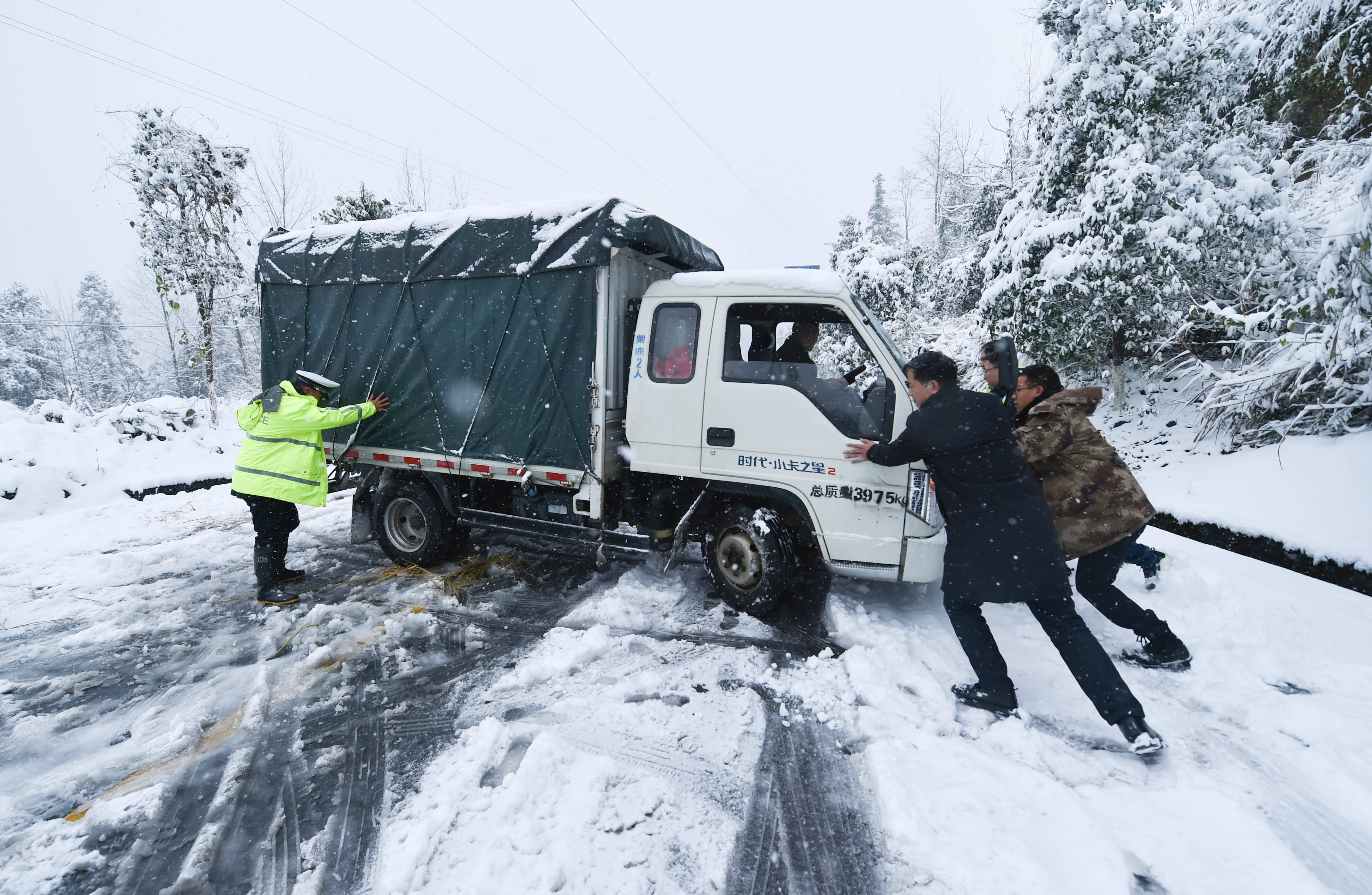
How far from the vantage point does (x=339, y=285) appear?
5246mm

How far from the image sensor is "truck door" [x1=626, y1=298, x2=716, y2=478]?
4.21m

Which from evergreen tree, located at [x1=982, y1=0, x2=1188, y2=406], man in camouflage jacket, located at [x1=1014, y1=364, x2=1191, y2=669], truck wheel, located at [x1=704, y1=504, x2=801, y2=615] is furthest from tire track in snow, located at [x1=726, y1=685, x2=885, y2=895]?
evergreen tree, located at [x1=982, y1=0, x2=1188, y2=406]

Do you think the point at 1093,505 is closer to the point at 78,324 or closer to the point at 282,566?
the point at 282,566

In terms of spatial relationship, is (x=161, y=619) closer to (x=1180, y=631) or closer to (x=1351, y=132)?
(x=1180, y=631)

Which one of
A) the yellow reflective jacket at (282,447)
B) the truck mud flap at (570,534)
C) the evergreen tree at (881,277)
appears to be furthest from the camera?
the evergreen tree at (881,277)

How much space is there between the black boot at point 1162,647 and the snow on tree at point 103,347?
2006 inches

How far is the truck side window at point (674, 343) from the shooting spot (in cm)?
423

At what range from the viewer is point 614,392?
451cm

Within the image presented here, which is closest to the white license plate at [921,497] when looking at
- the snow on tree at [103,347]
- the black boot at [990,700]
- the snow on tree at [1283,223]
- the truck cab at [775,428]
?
the truck cab at [775,428]

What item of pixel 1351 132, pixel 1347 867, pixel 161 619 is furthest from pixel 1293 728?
pixel 1351 132

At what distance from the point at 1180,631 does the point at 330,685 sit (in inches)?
211

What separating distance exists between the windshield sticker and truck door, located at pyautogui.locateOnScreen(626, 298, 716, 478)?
38 centimetres

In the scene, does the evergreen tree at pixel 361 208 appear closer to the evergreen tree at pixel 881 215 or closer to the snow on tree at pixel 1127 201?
the snow on tree at pixel 1127 201

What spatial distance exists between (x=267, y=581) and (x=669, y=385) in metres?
3.61
